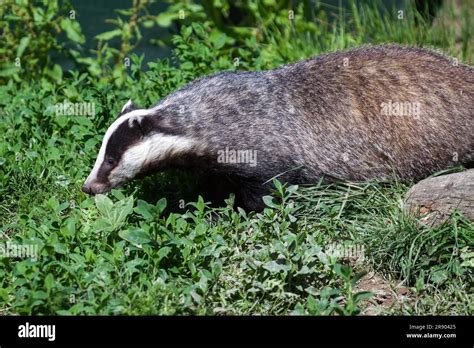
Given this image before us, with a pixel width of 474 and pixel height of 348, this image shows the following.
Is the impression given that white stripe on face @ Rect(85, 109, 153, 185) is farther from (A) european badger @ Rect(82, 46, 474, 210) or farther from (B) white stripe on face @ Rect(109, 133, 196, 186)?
(B) white stripe on face @ Rect(109, 133, 196, 186)

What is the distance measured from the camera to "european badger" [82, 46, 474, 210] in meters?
5.98

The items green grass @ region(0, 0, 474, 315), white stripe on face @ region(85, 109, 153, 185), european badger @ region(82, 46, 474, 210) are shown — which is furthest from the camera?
european badger @ region(82, 46, 474, 210)

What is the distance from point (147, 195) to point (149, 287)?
181 cm

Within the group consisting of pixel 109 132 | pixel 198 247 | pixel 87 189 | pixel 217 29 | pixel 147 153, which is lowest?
pixel 198 247

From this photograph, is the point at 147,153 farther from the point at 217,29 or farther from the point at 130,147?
the point at 217,29

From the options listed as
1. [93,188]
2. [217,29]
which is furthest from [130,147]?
[217,29]

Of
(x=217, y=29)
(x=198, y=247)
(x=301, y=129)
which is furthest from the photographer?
(x=217, y=29)

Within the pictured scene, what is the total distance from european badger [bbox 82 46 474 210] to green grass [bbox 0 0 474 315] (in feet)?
0.73

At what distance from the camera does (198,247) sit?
521cm

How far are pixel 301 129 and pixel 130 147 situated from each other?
1.19 meters

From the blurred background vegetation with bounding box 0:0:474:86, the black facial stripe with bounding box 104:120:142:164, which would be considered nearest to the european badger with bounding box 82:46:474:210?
the black facial stripe with bounding box 104:120:142:164

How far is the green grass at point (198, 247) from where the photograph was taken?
4711mm
